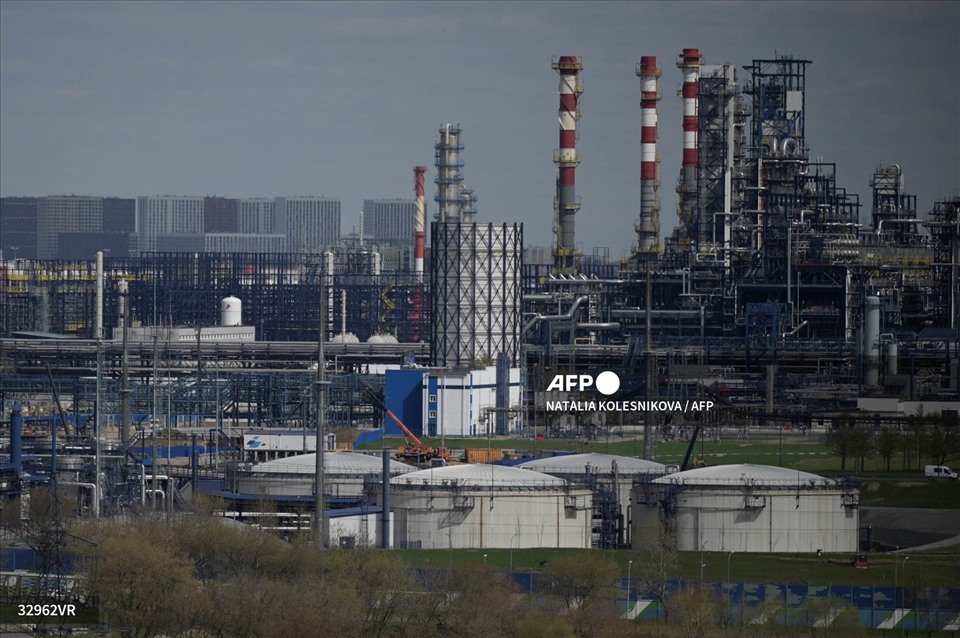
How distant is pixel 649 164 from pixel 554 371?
18899 mm

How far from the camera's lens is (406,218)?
198250mm

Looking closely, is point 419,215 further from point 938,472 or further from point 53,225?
point 53,225

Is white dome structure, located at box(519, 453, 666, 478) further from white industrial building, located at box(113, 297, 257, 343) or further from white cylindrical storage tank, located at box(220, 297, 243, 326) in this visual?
white cylindrical storage tank, located at box(220, 297, 243, 326)

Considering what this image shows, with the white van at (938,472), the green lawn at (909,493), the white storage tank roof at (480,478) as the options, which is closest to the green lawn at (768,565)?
the white storage tank roof at (480,478)

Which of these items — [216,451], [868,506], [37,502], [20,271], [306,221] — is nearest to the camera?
[37,502]

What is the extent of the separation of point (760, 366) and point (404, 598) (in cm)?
3737

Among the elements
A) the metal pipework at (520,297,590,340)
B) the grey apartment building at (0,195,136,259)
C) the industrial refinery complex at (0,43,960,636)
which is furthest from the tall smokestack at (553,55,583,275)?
the grey apartment building at (0,195,136,259)

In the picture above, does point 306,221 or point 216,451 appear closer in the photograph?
point 216,451

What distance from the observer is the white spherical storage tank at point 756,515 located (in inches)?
1501

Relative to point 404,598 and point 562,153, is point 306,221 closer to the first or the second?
point 562,153

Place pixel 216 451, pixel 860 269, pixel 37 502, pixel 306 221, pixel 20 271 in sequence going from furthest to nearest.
Answer: pixel 306 221
pixel 20 271
pixel 860 269
pixel 216 451
pixel 37 502

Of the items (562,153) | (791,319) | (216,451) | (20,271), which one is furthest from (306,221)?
(216,451)

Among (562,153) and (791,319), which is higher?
(562,153)

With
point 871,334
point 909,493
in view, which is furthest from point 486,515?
point 871,334
